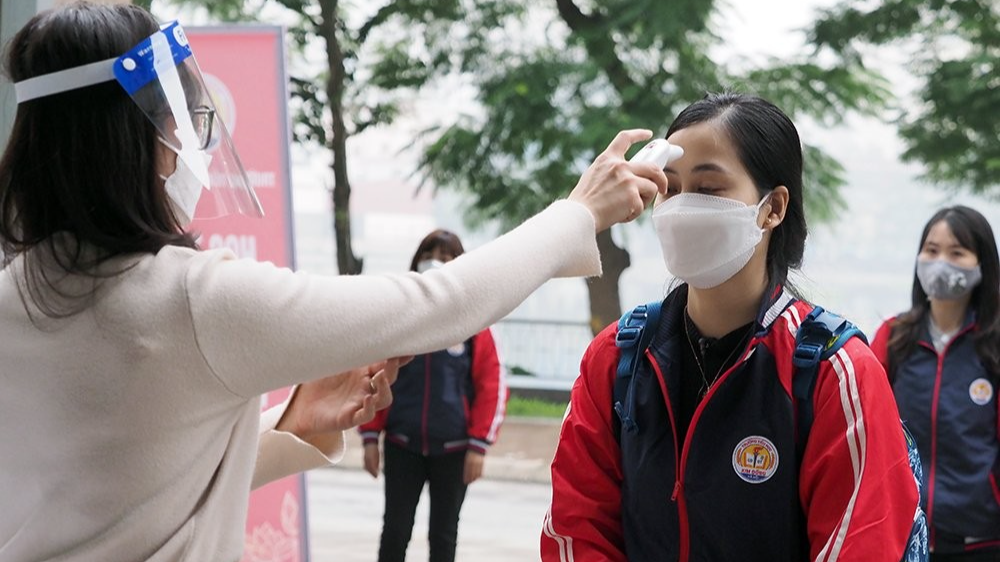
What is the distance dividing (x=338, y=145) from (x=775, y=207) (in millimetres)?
9645

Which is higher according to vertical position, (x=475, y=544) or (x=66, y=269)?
(x=66, y=269)

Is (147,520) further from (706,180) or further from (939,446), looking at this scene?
(939,446)

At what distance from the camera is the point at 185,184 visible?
1.63m

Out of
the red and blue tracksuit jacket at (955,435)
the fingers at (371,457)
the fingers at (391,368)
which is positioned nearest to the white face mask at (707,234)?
the fingers at (391,368)

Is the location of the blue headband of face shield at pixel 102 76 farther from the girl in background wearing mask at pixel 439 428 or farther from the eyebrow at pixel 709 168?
the girl in background wearing mask at pixel 439 428

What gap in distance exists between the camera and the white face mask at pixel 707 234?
2.23 meters

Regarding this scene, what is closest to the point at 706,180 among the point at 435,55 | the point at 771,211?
the point at 771,211

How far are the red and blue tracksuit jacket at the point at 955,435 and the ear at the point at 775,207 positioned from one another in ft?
7.45

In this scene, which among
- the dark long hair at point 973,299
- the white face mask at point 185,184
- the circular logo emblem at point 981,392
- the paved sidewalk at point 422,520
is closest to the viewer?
the white face mask at point 185,184

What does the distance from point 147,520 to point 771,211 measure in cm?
129

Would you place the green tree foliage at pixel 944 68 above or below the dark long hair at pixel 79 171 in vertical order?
above

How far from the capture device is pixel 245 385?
1.53 meters

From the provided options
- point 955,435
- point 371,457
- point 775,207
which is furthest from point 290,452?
point 371,457

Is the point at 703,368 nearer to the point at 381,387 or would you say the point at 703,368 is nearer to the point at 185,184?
the point at 381,387
